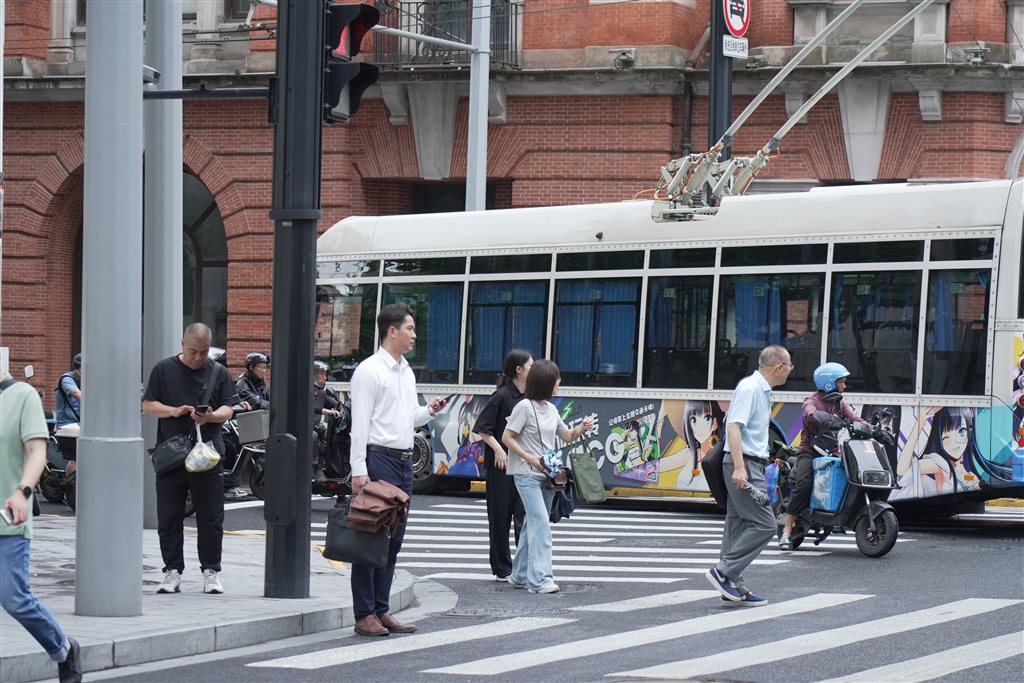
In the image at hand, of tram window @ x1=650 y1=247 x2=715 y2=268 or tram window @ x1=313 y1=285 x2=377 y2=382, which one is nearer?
tram window @ x1=650 y1=247 x2=715 y2=268

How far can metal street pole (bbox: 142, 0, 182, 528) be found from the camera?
1508cm

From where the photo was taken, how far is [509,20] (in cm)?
2725

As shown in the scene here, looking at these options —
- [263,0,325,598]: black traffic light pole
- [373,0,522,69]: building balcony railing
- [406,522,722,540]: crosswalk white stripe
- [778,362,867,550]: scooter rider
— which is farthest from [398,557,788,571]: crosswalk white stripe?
[373,0,522,69]: building balcony railing

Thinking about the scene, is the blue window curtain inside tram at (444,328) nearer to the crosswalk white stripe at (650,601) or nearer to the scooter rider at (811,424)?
the scooter rider at (811,424)

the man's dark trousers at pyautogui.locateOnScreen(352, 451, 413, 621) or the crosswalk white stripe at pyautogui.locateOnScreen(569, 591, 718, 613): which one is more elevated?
the man's dark trousers at pyautogui.locateOnScreen(352, 451, 413, 621)

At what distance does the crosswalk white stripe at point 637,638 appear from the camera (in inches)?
350

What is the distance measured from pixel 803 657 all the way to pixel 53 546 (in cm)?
669

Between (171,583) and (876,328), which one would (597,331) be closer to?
(876,328)

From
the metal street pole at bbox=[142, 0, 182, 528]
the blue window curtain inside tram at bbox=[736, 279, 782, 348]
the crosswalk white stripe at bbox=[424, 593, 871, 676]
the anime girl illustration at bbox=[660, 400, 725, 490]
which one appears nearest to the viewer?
the crosswalk white stripe at bbox=[424, 593, 871, 676]

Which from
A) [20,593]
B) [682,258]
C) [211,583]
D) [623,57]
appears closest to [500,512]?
[211,583]

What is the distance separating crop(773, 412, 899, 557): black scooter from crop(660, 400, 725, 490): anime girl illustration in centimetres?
261

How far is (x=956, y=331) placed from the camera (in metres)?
16.1

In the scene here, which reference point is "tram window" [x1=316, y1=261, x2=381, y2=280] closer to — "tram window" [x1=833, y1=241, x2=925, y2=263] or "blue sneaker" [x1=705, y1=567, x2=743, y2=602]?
"tram window" [x1=833, y1=241, x2=925, y2=263]

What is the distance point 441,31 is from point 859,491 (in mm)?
14866
